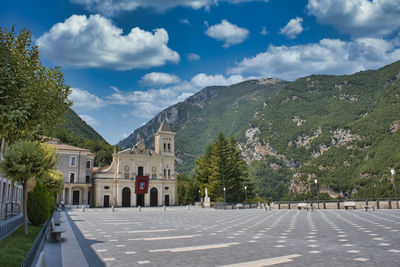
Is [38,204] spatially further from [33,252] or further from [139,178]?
[139,178]

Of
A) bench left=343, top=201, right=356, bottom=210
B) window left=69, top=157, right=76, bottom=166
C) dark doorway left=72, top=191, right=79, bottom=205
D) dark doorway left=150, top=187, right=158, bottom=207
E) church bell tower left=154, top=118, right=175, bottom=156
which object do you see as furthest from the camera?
church bell tower left=154, top=118, right=175, bottom=156

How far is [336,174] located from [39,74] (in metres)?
104

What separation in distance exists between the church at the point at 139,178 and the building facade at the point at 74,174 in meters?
2.42

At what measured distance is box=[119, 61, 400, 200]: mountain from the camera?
90188 millimetres

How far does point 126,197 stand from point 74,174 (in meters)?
10.7

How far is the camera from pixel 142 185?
188 ft

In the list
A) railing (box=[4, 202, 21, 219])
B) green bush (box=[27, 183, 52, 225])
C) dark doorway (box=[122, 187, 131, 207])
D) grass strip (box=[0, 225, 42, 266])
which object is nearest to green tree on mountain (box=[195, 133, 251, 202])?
dark doorway (box=[122, 187, 131, 207])

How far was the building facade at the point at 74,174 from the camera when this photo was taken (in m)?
51.0

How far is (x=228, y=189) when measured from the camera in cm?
5628

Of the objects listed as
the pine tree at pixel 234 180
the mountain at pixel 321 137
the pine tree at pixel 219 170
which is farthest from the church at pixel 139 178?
the mountain at pixel 321 137

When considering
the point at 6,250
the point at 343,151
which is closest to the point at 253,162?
the point at 343,151

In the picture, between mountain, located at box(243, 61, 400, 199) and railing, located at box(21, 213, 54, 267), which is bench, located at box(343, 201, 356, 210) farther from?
mountain, located at box(243, 61, 400, 199)

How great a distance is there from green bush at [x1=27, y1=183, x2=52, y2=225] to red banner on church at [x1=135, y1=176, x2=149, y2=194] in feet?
140

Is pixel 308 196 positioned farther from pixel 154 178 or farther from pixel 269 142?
pixel 154 178
